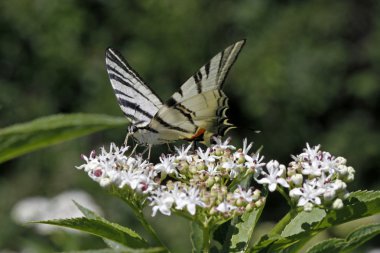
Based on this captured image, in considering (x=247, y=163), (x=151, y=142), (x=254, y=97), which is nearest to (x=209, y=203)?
(x=247, y=163)

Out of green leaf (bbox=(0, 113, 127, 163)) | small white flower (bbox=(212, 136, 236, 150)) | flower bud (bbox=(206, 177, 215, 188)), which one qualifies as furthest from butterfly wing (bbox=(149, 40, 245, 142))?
green leaf (bbox=(0, 113, 127, 163))

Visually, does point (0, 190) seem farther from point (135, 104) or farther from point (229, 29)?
point (135, 104)

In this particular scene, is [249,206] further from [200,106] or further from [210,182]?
[200,106]

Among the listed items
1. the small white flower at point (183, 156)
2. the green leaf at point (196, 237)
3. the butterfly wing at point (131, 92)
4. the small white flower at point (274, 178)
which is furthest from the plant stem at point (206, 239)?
the butterfly wing at point (131, 92)

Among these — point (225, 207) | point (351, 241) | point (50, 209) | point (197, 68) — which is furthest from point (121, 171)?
point (197, 68)

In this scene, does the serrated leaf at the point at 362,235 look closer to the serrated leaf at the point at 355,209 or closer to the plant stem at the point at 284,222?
the serrated leaf at the point at 355,209

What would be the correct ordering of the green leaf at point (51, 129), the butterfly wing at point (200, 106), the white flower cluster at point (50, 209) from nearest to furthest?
1. the green leaf at point (51, 129)
2. the butterfly wing at point (200, 106)
3. the white flower cluster at point (50, 209)
